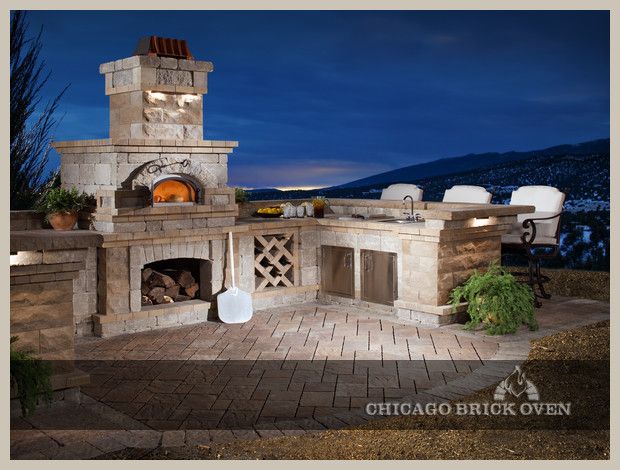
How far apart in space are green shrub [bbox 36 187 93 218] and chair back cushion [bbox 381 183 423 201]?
5075 millimetres

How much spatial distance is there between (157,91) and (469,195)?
5.11m

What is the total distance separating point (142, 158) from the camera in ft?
31.3

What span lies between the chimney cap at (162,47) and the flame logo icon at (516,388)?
5547mm

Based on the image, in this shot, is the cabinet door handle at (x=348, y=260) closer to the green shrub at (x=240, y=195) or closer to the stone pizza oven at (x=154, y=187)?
the stone pizza oven at (x=154, y=187)

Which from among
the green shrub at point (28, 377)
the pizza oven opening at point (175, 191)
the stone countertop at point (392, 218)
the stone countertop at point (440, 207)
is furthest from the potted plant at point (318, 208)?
the green shrub at point (28, 377)

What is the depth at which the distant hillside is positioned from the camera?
19234 millimetres

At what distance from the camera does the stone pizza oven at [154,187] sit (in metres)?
9.35

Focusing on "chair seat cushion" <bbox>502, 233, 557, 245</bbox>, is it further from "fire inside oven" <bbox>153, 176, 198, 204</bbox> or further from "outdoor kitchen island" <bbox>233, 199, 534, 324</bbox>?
"fire inside oven" <bbox>153, 176, 198, 204</bbox>

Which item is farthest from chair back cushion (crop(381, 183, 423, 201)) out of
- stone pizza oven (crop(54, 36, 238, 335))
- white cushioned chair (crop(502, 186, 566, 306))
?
stone pizza oven (crop(54, 36, 238, 335))

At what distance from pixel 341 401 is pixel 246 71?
1092 cm

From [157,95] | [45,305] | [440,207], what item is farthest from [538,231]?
[45,305]

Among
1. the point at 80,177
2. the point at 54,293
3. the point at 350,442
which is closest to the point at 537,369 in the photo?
the point at 350,442

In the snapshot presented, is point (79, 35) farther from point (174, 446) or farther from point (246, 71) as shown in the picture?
point (174, 446)

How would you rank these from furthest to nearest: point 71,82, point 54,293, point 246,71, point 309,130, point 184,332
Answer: point 309,130 < point 246,71 < point 71,82 < point 184,332 < point 54,293
